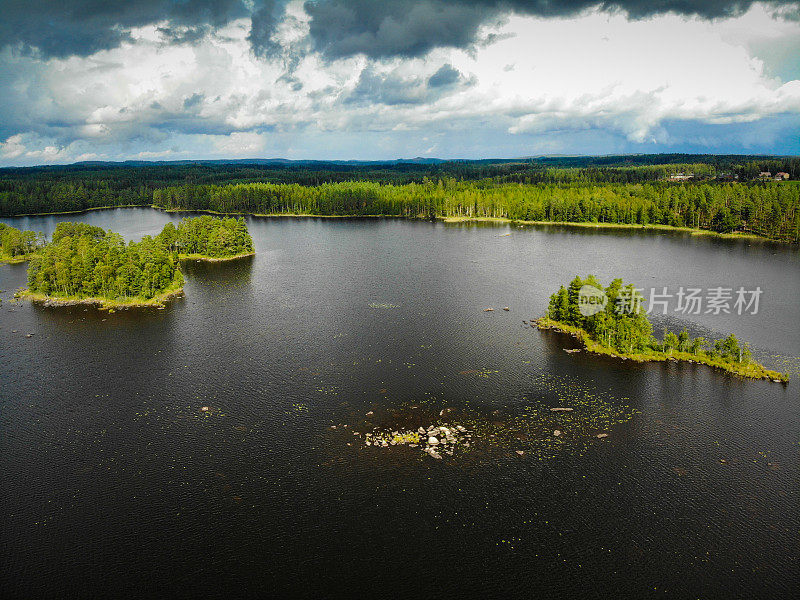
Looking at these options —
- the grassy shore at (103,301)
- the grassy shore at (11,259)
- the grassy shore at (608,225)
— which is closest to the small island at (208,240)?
the grassy shore at (103,301)

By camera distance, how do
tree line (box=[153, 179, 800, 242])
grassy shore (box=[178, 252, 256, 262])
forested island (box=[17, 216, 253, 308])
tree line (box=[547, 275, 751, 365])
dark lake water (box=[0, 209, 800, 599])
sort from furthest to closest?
tree line (box=[153, 179, 800, 242]) < grassy shore (box=[178, 252, 256, 262]) < forested island (box=[17, 216, 253, 308]) < tree line (box=[547, 275, 751, 365]) < dark lake water (box=[0, 209, 800, 599])

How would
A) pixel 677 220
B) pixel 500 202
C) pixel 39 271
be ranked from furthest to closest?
pixel 500 202 → pixel 677 220 → pixel 39 271

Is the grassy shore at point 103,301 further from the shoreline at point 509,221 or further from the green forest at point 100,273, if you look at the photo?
the shoreline at point 509,221

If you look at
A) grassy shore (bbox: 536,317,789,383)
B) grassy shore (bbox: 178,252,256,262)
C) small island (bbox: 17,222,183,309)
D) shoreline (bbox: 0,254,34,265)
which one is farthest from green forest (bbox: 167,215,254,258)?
grassy shore (bbox: 536,317,789,383)

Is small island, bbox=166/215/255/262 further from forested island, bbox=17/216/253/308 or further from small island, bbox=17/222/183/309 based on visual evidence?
small island, bbox=17/222/183/309

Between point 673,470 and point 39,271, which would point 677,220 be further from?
point 39,271

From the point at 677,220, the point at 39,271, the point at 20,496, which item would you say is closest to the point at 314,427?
the point at 20,496

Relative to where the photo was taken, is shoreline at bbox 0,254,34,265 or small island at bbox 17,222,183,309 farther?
shoreline at bbox 0,254,34,265
